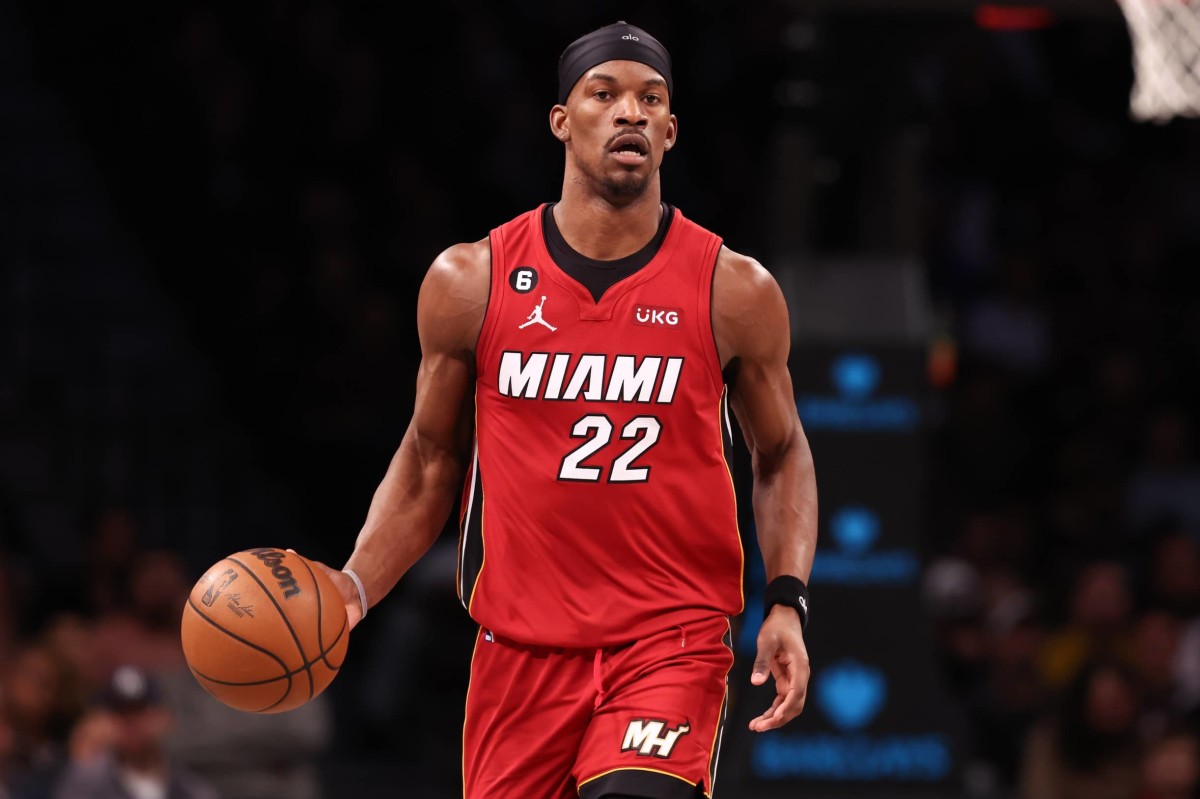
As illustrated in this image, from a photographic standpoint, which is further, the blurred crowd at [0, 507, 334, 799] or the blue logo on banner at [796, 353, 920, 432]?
the blue logo on banner at [796, 353, 920, 432]

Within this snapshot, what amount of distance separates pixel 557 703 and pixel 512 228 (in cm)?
126

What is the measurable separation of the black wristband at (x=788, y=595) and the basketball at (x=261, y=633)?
1101 mm

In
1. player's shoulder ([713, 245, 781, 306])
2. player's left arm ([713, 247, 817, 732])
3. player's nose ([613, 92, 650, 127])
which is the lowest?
player's left arm ([713, 247, 817, 732])

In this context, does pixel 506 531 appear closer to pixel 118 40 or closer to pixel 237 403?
pixel 237 403

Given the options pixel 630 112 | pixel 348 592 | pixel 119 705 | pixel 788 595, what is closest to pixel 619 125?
pixel 630 112

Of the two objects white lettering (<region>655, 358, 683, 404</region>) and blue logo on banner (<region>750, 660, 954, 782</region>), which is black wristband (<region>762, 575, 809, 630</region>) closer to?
white lettering (<region>655, 358, 683, 404</region>)

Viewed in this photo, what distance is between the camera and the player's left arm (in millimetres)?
5141

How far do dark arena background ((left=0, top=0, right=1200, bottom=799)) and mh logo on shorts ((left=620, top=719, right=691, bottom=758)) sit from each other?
13.7 ft

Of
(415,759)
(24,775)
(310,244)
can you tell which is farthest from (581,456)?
(310,244)

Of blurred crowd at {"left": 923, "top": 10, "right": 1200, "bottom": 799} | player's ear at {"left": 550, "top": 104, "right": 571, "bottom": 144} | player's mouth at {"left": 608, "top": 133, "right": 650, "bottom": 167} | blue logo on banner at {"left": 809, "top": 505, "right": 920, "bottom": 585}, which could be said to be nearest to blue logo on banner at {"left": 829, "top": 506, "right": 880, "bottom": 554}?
blue logo on banner at {"left": 809, "top": 505, "right": 920, "bottom": 585}

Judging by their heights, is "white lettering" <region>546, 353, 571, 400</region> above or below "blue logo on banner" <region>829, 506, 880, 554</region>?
below

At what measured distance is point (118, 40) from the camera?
14.5 m

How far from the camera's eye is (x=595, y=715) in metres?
4.98

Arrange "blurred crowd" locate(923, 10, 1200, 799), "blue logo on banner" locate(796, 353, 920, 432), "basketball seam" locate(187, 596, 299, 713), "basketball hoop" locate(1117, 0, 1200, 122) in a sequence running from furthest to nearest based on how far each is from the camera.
Answer: "blurred crowd" locate(923, 10, 1200, 799) < "blue logo on banner" locate(796, 353, 920, 432) < "basketball hoop" locate(1117, 0, 1200, 122) < "basketball seam" locate(187, 596, 299, 713)
